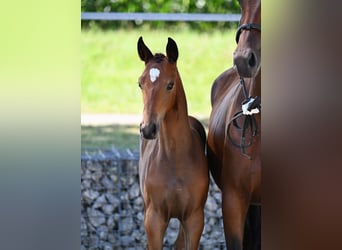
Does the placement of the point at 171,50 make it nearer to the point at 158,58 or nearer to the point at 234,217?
the point at 158,58

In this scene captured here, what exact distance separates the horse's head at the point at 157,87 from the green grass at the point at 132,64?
15.6ft

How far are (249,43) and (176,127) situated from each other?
478mm

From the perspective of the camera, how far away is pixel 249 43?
258cm

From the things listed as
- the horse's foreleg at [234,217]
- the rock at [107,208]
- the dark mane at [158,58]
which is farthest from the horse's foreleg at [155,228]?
the rock at [107,208]

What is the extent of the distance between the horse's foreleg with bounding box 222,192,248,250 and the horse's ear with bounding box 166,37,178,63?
0.52 metres

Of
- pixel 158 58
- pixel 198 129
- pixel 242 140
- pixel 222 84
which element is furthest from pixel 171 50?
pixel 222 84

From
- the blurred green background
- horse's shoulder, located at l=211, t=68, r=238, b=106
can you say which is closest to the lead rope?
horse's shoulder, located at l=211, t=68, r=238, b=106

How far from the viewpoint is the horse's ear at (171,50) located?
2.79 meters

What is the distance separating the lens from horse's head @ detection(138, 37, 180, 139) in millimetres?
2686

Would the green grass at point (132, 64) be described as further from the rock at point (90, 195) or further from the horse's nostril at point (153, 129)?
the horse's nostril at point (153, 129)

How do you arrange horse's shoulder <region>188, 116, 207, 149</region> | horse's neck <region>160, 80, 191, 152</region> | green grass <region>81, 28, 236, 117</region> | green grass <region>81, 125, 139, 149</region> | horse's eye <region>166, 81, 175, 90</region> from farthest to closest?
green grass <region>81, 28, 236, 117</region>, green grass <region>81, 125, 139, 149</region>, horse's shoulder <region>188, 116, 207, 149</region>, horse's neck <region>160, 80, 191, 152</region>, horse's eye <region>166, 81, 175, 90</region>

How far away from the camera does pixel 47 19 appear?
1.37m

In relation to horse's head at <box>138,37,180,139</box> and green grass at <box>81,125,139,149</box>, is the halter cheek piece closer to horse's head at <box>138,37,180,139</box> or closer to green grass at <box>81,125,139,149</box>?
horse's head at <box>138,37,180,139</box>

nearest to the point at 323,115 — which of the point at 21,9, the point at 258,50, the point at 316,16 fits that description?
the point at 316,16
